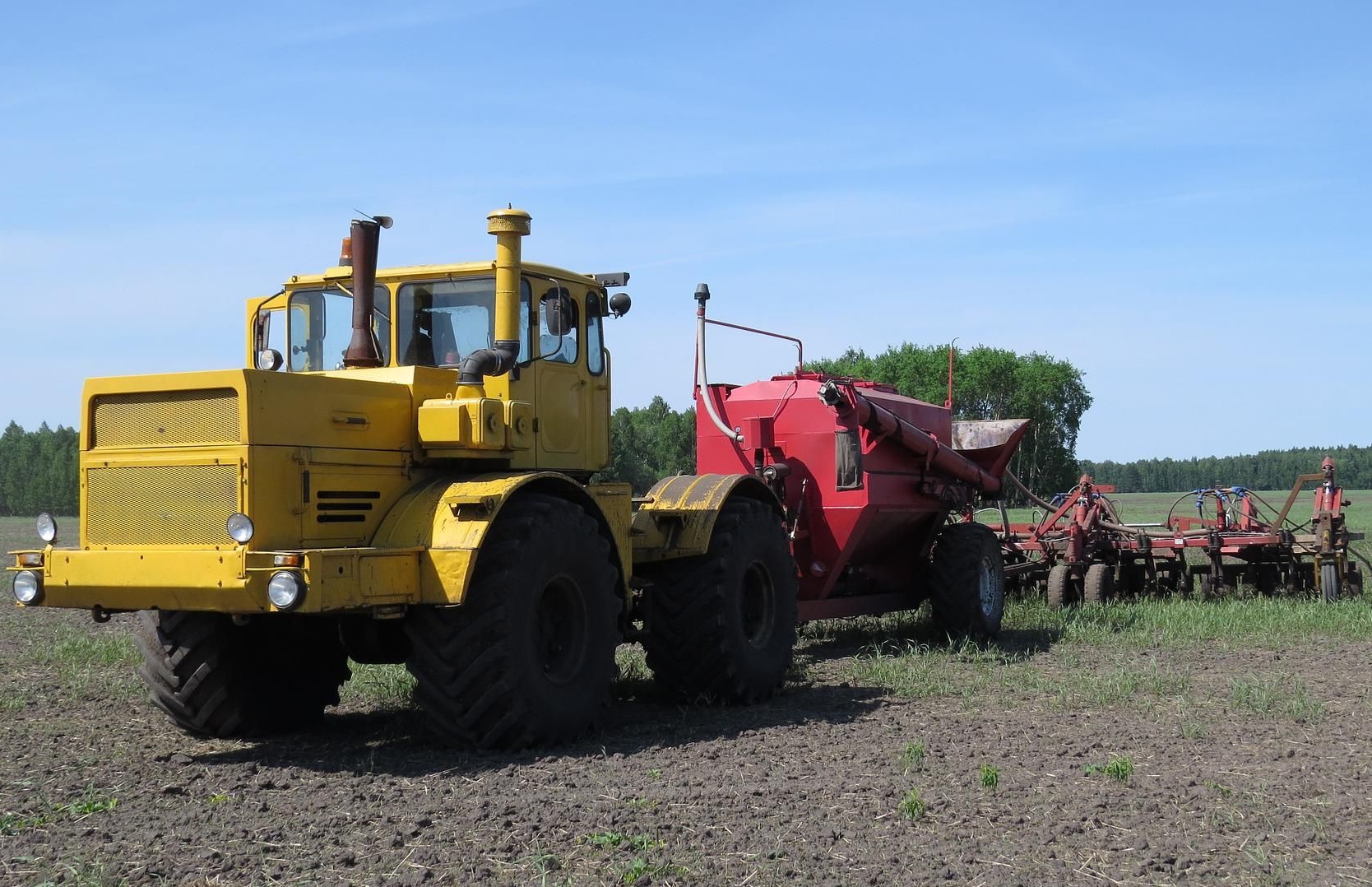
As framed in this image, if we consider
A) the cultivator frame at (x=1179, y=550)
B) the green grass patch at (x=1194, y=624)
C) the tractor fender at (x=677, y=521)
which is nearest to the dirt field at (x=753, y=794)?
the tractor fender at (x=677, y=521)

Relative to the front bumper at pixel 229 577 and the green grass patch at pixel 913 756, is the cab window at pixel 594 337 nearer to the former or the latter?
the front bumper at pixel 229 577

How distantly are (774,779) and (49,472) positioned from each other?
4179 inches

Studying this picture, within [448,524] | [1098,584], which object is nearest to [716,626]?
[448,524]

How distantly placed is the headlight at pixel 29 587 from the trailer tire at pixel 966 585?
8.99 m

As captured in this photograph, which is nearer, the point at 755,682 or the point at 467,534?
the point at 467,534

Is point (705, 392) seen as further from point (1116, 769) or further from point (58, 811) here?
point (58, 811)

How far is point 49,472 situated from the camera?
103 metres

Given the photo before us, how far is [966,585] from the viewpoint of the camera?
1446 cm

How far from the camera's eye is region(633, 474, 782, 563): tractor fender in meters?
10.3

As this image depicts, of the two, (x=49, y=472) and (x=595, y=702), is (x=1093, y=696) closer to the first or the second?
(x=595, y=702)

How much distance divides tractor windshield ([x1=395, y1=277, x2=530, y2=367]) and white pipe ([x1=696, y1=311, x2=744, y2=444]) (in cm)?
437

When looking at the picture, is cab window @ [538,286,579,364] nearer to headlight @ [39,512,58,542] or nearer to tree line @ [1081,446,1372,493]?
headlight @ [39,512,58,542]

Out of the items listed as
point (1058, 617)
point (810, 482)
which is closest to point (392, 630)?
point (810, 482)

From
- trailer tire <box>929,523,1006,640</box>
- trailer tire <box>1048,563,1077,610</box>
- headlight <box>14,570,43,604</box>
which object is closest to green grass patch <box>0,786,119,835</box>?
headlight <box>14,570,43,604</box>
